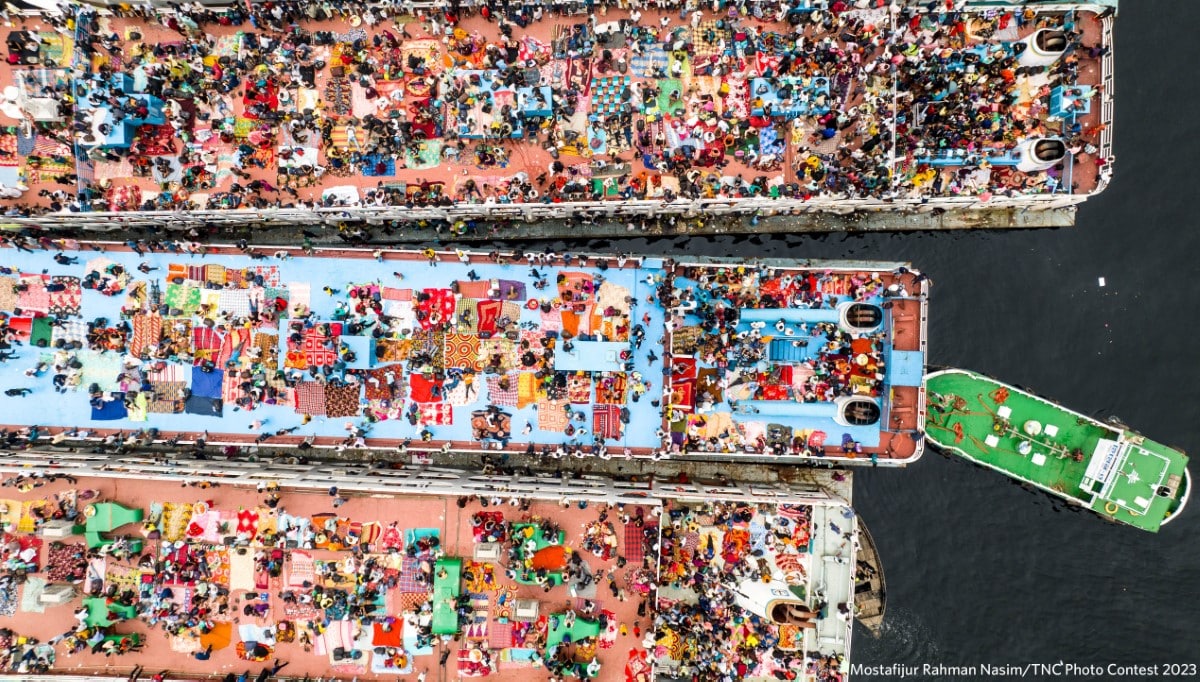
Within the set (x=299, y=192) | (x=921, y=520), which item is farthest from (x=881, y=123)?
(x=299, y=192)

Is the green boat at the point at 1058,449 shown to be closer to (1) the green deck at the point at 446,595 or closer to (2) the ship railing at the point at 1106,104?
(2) the ship railing at the point at 1106,104

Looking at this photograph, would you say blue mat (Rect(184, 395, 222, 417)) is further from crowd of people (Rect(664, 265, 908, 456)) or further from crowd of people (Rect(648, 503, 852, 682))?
crowd of people (Rect(648, 503, 852, 682))

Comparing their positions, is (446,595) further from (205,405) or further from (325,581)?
(205,405)

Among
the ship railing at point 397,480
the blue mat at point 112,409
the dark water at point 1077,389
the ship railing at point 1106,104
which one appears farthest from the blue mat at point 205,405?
the ship railing at point 1106,104

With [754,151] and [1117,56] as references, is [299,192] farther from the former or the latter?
[1117,56]

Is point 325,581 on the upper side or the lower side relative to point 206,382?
lower

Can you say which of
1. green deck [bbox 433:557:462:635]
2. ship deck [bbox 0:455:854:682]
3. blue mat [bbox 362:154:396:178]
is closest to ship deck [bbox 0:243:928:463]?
ship deck [bbox 0:455:854:682]

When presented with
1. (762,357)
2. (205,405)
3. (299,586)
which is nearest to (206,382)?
(205,405)
